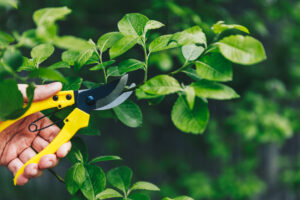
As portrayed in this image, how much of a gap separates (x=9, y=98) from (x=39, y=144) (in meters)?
0.38

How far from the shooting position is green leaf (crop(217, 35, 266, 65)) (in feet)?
2.46

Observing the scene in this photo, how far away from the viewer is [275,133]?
112 inches

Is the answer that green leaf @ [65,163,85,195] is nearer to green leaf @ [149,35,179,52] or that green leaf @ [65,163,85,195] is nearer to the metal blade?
the metal blade

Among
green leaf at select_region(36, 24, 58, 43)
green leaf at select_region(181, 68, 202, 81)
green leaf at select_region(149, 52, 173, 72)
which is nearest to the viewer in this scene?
green leaf at select_region(36, 24, 58, 43)

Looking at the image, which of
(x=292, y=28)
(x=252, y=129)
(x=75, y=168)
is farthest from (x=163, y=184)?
(x=75, y=168)

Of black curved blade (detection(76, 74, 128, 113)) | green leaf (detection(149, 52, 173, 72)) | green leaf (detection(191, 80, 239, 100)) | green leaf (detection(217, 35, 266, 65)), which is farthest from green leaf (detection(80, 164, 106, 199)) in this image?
green leaf (detection(149, 52, 173, 72))

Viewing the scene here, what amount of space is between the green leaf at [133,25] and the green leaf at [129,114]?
26 cm

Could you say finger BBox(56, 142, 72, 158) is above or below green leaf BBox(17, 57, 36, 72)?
below

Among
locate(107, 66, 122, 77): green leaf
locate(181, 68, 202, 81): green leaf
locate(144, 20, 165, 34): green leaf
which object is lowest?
locate(107, 66, 122, 77): green leaf

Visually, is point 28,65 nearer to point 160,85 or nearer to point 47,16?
point 47,16

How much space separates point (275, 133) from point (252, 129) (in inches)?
10.3

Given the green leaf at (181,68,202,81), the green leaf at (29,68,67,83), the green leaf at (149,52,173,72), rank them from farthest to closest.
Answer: the green leaf at (149,52,173,72)
the green leaf at (181,68,202,81)
the green leaf at (29,68,67,83)

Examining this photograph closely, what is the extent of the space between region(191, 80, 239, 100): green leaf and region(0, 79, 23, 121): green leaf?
47cm

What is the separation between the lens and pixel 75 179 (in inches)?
38.1
